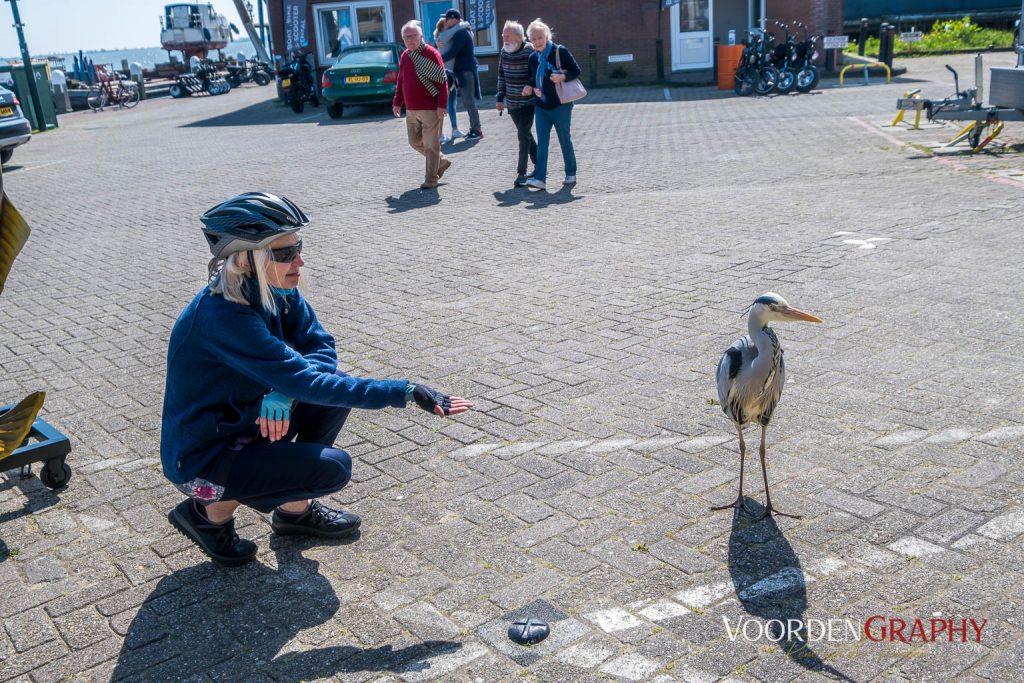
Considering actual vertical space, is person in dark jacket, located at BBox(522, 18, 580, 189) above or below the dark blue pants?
above

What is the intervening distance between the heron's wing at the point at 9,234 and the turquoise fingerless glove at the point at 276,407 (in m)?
1.19

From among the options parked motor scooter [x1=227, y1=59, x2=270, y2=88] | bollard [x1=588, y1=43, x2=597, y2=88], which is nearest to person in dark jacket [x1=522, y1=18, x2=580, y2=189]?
bollard [x1=588, y1=43, x2=597, y2=88]

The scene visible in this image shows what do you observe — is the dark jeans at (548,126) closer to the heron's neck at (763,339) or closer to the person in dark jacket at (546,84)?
the person in dark jacket at (546,84)

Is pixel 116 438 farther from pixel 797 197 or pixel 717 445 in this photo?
pixel 797 197

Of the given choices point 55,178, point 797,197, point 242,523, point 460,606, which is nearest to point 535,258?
point 797,197

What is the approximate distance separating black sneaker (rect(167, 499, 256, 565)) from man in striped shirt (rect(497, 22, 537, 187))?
8.78 meters

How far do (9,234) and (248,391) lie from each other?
1.15 m

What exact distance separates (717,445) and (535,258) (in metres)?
4.32

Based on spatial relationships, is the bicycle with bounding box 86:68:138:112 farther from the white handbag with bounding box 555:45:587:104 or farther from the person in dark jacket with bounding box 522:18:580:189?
the white handbag with bounding box 555:45:587:104

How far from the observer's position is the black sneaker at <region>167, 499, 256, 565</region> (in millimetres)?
4129

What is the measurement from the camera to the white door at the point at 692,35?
92.2ft

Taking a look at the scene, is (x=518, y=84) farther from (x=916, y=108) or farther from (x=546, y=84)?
(x=916, y=108)

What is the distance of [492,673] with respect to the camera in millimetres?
3424

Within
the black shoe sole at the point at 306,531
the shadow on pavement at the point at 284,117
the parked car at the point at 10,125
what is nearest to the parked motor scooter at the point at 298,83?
the shadow on pavement at the point at 284,117
